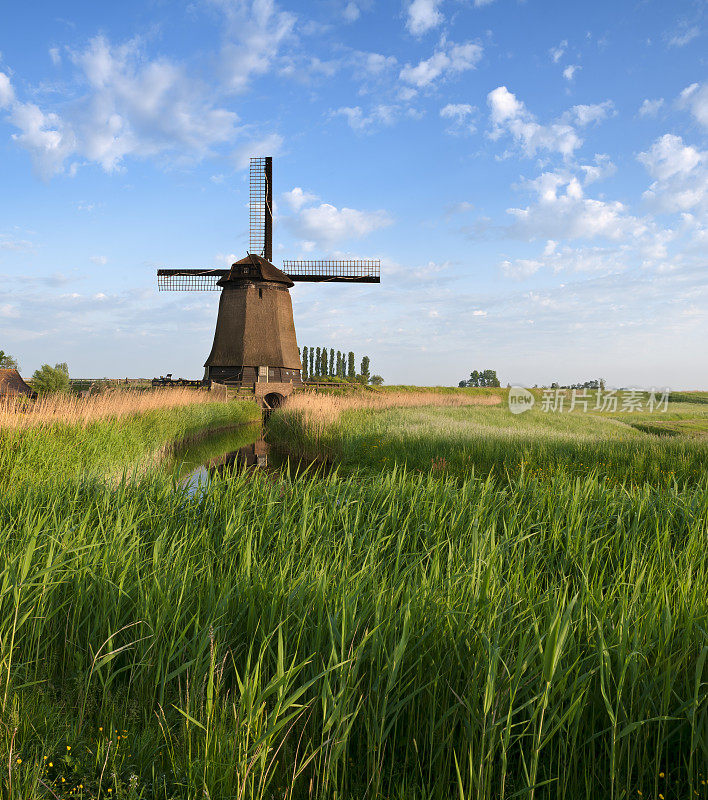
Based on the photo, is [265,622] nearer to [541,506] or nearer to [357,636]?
[357,636]

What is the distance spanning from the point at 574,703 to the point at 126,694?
180 cm

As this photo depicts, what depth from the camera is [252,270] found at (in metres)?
26.2

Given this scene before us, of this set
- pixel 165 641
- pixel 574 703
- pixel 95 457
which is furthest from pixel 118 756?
pixel 95 457

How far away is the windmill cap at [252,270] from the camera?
85.5ft

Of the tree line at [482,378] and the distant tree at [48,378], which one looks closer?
the distant tree at [48,378]

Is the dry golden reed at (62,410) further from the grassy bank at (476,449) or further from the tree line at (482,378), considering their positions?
the tree line at (482,378)

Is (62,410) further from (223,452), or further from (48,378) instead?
(48,378)

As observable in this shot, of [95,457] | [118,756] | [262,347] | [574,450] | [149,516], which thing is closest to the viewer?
[118,756]

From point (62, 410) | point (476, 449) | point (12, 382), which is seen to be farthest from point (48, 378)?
point (476, 449)

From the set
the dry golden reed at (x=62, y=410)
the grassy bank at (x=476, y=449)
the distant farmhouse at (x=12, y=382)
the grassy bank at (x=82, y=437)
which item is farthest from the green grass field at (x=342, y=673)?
the distant farmhouse at (x=12, y=382)

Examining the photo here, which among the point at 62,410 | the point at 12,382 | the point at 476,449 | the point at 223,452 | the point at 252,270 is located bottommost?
the point at 223,452

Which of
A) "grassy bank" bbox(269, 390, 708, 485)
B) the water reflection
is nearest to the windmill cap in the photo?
the water reflection

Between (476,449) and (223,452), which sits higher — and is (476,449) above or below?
above

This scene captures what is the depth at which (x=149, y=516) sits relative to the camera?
413 centimetres
